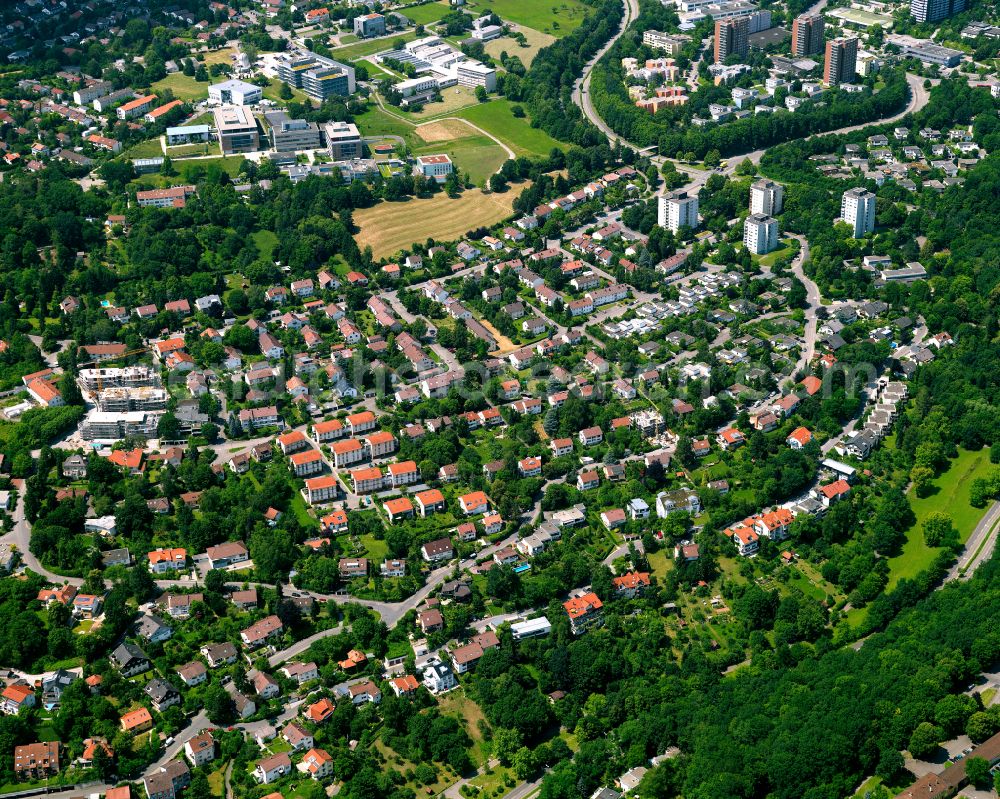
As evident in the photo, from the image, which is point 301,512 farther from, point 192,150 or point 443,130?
point 443,130

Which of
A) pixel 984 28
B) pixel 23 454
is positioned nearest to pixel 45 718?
Result: pixel 23 454

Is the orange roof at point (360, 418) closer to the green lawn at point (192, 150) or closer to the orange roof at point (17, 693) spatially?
the orange roof at point (17, 693)

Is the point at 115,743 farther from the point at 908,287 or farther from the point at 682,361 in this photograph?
the point at 908,287

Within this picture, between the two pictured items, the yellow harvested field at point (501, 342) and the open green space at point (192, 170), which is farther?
the open green space at point (192, 170)

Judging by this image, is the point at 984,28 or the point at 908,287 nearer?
the point at 908,287

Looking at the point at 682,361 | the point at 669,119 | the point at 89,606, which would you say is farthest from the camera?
the point at 669,119

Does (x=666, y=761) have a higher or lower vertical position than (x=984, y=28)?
lower

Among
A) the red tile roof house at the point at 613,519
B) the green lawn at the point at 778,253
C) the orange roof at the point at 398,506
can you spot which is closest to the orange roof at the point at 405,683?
the orange roof at the point at 398,506
